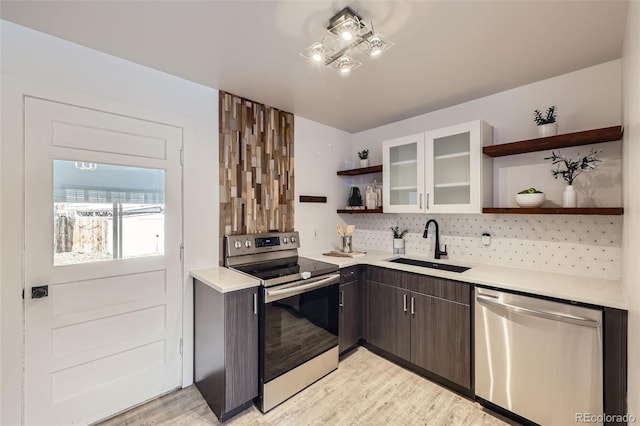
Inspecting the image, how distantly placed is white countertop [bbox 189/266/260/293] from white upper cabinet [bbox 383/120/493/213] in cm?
165

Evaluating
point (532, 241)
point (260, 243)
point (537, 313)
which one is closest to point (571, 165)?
point (532, 241)

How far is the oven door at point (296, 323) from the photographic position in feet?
6.27

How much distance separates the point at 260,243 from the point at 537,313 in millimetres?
2125

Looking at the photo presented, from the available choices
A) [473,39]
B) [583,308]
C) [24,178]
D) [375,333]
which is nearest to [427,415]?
[375,333]

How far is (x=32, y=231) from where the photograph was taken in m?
1.57

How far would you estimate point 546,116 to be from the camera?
2.13 m

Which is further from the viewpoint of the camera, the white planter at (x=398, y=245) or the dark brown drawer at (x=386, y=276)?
the white planter at (x=398, y=245)

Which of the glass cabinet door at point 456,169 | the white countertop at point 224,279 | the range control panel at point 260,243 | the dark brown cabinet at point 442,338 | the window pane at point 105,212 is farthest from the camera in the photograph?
the range control panel at point 260,243

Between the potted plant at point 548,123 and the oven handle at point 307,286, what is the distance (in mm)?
1940

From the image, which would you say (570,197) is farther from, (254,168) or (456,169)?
(254,168)

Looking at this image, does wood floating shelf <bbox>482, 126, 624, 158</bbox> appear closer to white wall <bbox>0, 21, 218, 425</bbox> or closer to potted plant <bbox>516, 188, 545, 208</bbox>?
potted plant <bbox>516, 188, 545, 208</bbox>

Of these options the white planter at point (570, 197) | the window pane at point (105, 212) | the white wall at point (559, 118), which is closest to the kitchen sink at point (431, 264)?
the white wall at point (559, 118)

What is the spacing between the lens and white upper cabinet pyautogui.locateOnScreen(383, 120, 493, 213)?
2.27m

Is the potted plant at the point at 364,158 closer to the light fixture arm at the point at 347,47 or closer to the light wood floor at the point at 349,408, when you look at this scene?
the light fixture arm at the point at 347,47
